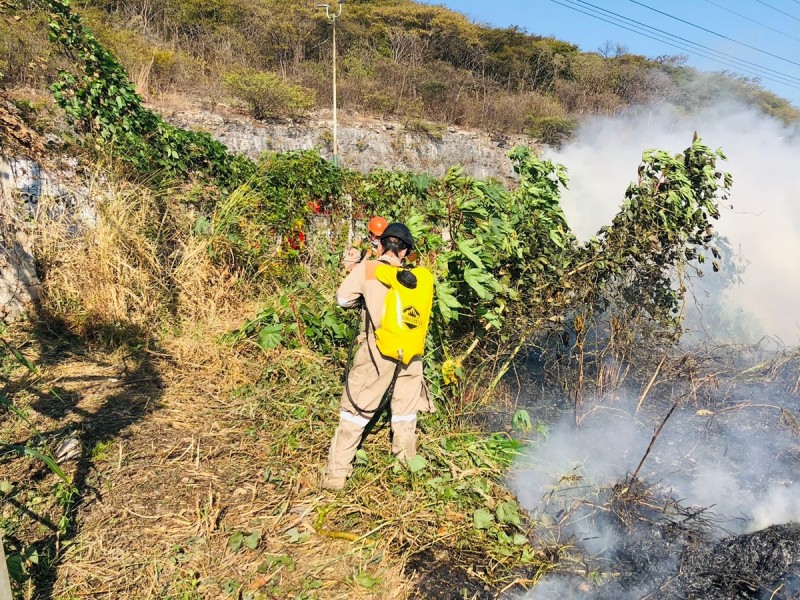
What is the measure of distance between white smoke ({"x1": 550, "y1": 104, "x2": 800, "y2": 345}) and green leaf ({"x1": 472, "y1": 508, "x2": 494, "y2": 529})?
5990 millimetres

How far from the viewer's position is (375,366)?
3428mm

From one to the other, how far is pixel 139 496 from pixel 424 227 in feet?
8.88

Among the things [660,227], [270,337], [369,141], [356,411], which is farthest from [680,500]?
[369,141]

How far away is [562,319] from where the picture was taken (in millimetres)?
4605

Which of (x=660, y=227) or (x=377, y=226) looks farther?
(x=660, y=227)

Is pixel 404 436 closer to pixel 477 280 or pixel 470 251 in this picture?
pixel 477 280

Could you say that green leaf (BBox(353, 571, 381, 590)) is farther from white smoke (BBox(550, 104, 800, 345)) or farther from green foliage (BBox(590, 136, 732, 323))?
white smoke (BBox(550, 104, 800, 345))

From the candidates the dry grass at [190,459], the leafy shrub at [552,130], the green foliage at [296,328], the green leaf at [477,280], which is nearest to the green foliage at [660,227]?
the green leaf at [477,280]

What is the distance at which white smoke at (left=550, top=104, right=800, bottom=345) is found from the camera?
7906 mm

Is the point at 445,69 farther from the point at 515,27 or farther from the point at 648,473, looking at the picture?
the point at 648,473

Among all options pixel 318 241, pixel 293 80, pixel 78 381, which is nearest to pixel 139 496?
pixel 78 381

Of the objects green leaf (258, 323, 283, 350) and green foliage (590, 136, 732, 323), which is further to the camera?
green leaf (258, 323, 283, 350)

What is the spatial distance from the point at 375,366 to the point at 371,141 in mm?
16429

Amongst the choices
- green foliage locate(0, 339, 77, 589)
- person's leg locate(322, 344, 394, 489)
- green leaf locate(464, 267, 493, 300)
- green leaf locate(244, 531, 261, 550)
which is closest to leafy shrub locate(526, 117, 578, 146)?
green leaf locate(464, 267, 493, 300)
